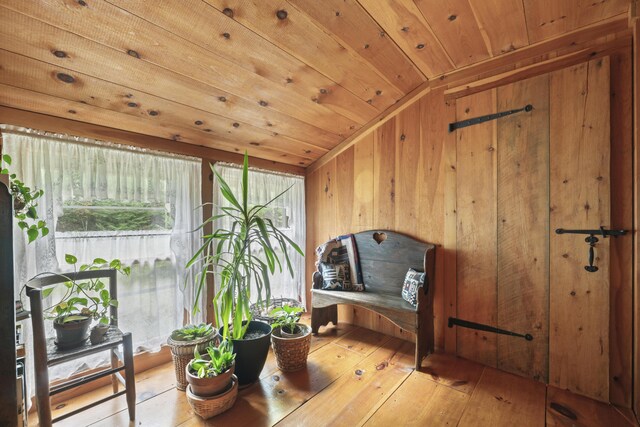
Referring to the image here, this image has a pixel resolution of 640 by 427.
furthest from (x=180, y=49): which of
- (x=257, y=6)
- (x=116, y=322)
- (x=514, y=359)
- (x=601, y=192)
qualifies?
(x=514, y=359)

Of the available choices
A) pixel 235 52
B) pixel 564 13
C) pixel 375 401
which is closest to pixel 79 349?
pixel 375 401

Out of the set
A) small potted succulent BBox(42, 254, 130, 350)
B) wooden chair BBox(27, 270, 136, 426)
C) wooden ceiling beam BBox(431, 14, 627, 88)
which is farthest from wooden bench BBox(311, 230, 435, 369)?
small potted succulent BBox(42, 254, 130, 350)

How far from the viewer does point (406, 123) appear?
250 cm

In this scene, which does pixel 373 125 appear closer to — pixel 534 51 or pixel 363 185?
pixel 363 185

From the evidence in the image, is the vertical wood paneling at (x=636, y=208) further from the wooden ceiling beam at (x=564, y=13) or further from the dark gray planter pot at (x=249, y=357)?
the dark gray planter pot at (x=249, y=357)

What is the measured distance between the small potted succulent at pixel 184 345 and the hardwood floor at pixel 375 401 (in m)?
0.11

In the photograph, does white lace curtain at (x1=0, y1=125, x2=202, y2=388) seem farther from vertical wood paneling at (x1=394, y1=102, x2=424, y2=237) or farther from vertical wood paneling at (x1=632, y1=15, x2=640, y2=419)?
vertical wood paneling at (x1=632, y1=15, x2=640, y2=419)

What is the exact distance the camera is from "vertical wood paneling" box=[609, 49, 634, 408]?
1.62 m

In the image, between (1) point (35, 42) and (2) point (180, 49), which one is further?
(2) point (180, 49)

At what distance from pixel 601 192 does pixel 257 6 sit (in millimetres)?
2217

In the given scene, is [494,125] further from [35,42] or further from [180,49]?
[35,42]

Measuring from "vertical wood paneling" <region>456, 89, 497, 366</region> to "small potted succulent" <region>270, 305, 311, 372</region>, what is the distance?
4.12 ft

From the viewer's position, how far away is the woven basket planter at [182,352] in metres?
1.77

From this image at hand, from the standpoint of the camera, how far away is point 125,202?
1.87 metres
